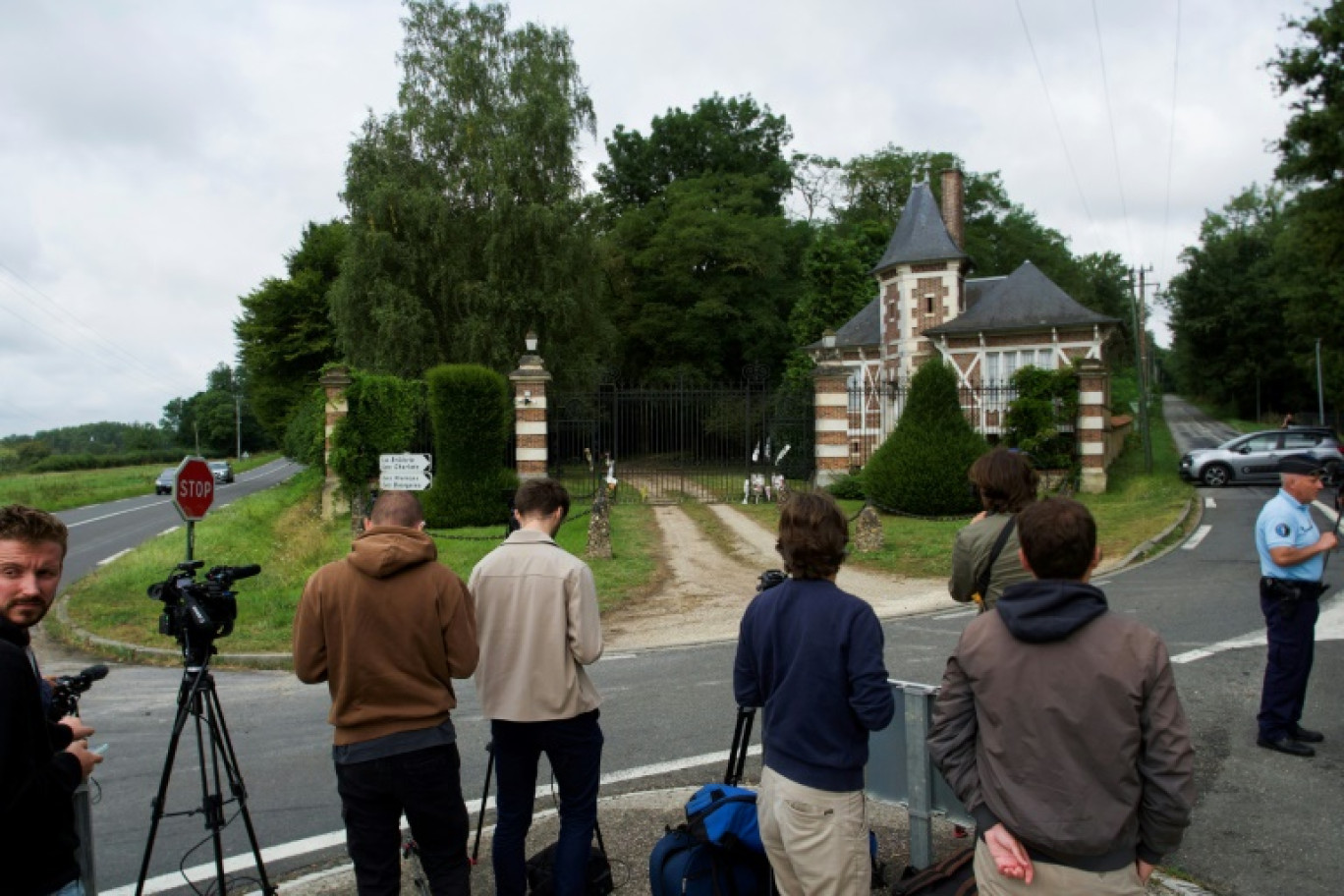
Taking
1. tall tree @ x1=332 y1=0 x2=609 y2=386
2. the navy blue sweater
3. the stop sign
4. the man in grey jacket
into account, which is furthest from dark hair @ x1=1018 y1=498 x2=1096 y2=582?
tall tree @ x1=332 y1=0 x2=609 y2=386

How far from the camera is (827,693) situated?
3020 mm

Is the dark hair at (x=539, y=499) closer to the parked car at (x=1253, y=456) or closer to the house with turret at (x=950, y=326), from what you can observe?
the house with turret at (x=950, y=326)

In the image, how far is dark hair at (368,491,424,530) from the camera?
3549 millimetres

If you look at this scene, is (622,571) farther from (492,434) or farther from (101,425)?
(101,425)

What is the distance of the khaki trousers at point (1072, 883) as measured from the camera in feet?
8.01

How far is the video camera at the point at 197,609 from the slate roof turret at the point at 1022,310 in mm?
27223

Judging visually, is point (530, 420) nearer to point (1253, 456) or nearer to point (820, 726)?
point (820, 726)

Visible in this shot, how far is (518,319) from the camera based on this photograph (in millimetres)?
32250

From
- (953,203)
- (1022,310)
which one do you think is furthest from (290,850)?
(953,203)

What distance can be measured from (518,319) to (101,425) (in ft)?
354

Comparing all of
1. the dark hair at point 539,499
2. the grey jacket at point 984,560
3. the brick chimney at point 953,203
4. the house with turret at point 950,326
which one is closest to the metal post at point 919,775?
the grey jacket at point 984,560

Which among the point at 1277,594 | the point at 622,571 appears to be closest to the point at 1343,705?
the point at 1277,594

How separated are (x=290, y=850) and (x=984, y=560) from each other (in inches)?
145

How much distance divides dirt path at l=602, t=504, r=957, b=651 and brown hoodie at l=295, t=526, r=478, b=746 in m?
6.06
